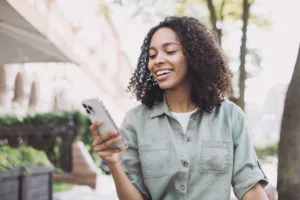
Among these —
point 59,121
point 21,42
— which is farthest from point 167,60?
point 59,121

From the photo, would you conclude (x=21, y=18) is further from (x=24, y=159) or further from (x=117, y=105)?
(x=117, y=105)

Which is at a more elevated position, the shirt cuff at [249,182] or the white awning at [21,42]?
the white awning at [21,42]

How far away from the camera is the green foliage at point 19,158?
239 inches

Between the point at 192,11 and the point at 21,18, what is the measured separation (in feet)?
14.1

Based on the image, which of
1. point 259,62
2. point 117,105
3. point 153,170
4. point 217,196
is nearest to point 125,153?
point 153,170

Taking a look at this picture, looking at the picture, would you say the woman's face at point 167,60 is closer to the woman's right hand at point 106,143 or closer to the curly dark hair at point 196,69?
the curly dark hair at point 196,69

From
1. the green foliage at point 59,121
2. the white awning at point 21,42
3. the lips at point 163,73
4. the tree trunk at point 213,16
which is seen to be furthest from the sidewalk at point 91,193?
the lips at point 163,73

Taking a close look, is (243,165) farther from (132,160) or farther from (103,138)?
(103,138)

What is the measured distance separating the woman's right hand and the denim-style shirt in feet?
0.75

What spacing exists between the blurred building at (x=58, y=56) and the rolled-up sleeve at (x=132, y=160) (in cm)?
99

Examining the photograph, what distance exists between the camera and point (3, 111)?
1357cm

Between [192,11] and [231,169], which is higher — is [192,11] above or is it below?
above

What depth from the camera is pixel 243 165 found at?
7.86 ft

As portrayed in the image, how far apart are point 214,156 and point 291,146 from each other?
1.98m
